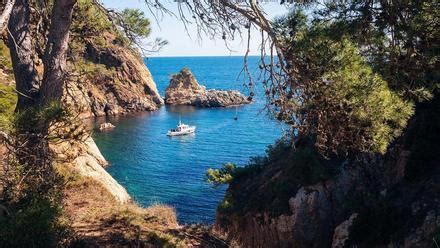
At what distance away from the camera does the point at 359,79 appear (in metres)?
5.38

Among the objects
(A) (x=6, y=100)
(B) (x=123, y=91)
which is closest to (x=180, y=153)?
(B) (x=123, y=91)

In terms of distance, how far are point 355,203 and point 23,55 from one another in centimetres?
929

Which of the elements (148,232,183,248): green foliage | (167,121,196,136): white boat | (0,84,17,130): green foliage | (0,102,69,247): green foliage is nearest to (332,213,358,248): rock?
(148,232,183,248): green foliage

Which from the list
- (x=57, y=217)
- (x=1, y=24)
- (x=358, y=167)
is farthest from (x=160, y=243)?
(x=358, y=167)

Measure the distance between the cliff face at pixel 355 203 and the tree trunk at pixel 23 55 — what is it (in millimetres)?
8196

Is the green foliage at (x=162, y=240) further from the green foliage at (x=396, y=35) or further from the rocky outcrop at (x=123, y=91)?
the rocky outcrop at (x=123, y=91)

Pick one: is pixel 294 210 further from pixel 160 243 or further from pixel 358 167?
pixel 160 243

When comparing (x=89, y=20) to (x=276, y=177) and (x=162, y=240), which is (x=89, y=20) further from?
(x=276, y=177)

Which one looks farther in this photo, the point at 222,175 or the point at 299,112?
the point at 222,175

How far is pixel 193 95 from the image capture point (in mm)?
83875

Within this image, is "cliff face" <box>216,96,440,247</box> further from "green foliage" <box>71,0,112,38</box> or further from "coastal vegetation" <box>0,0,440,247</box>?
"green foliage" <box>71,0,112,38</box>

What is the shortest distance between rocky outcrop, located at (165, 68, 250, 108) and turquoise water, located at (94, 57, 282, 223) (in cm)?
992

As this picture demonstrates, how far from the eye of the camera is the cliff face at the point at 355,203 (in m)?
9.75

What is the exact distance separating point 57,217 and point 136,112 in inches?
2614
